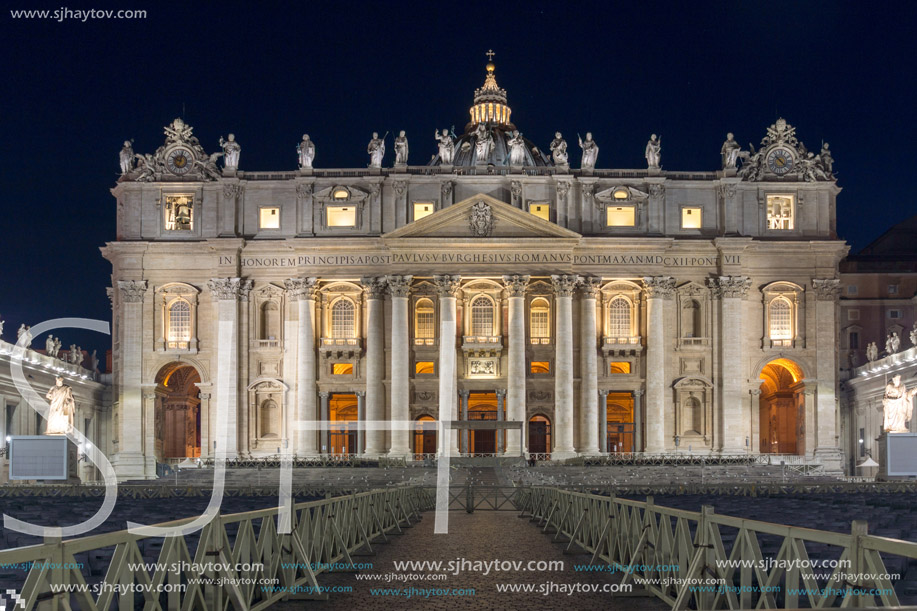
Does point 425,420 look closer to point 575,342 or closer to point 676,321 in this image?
point 575,342

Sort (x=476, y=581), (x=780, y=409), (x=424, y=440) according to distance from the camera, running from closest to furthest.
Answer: (x=476, y=581) < (x=424, y=440) < (x=780, y=409)

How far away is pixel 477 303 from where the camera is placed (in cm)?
7819

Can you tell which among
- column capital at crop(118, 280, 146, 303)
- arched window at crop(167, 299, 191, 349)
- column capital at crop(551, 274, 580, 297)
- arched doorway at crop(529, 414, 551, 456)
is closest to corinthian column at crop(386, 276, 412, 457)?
arched doorway at crop(529, 414, 551, 456)

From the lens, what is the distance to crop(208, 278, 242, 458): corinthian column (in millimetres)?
75500

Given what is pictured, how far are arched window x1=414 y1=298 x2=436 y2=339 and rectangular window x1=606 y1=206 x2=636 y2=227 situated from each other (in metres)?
14.2

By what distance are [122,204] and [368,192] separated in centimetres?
1784

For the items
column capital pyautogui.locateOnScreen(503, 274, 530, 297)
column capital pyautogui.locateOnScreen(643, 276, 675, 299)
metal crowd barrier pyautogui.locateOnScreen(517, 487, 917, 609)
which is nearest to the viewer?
metal crowd barrier pyautogui.locateOnScreen(517, 487, 917, 609)

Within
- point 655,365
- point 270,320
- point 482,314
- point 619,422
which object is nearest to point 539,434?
point 619,422

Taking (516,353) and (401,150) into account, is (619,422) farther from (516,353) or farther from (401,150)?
(401,150)

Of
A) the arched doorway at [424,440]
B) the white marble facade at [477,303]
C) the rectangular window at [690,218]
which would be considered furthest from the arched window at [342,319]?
the rectangular window at [690,218]

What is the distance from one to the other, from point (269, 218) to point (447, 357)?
1672 cm

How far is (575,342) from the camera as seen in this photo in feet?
254

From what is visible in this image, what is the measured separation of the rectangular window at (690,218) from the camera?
79375mm

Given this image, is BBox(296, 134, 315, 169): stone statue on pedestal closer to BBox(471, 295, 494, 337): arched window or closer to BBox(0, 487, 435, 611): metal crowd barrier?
BBox(471, 295, 494, 337): arched window
